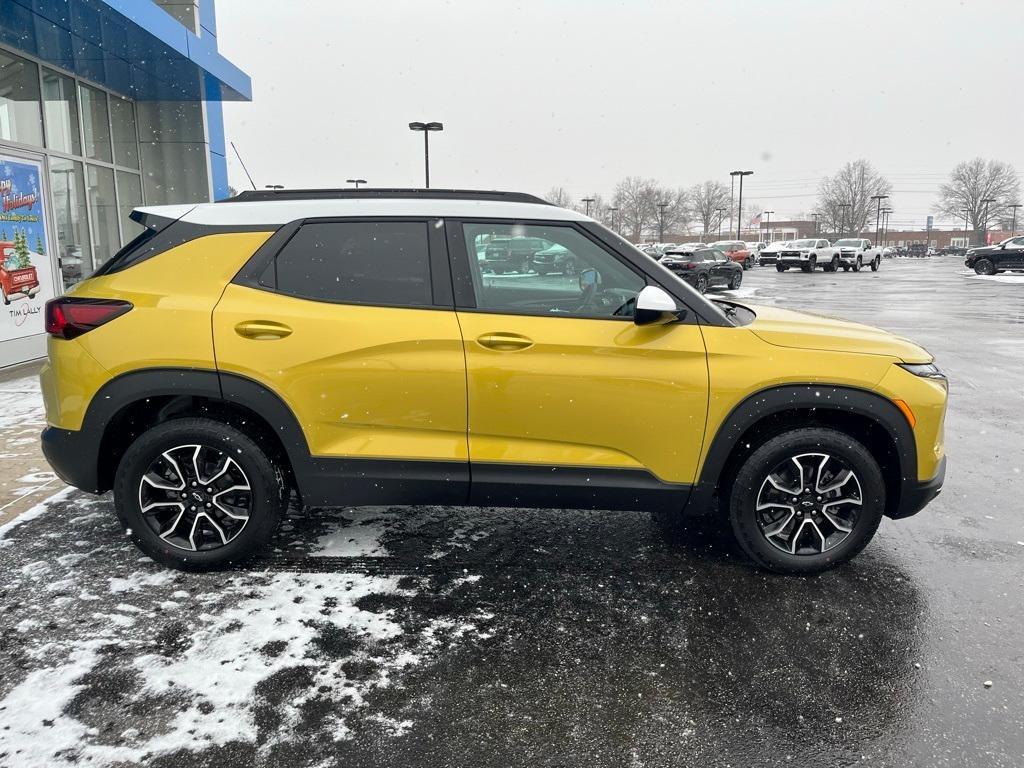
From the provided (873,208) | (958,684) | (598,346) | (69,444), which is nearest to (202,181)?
(69,444)

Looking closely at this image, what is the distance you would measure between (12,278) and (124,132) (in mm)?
4615

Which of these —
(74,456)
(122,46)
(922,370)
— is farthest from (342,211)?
(122,46)

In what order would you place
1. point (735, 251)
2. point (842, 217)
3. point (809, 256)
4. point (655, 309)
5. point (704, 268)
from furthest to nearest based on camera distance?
point (842, 217) → point (735, 251) → point (809, 256) → point (704, 268) → point (655, 309)

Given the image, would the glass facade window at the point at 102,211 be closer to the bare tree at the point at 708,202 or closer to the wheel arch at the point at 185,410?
the wheel arch at the point at 185,410

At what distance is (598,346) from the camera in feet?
11.0

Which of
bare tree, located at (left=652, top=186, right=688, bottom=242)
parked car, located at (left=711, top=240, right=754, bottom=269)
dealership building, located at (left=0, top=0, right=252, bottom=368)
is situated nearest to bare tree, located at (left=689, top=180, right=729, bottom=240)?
bare tree, located at (left=652, top=186, right=688, bottom=242)

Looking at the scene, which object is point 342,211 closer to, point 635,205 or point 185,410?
point 185,410

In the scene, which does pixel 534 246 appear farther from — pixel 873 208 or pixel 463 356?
pixel 873 208

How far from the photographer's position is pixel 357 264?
3.49 meters

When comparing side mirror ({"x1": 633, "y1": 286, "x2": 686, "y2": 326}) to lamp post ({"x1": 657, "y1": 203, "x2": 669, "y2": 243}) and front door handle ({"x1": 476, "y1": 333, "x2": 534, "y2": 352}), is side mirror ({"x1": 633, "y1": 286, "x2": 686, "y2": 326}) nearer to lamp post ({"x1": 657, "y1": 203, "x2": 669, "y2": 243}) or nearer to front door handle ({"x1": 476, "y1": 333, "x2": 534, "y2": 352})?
front door handle ({"x1": 476, "y1": 333, "x2": 534, "y2": 352})

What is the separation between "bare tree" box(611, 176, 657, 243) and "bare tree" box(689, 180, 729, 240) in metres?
11.5

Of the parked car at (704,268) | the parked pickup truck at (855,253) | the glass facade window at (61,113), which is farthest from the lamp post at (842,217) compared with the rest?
the glass facade window at (61,113)

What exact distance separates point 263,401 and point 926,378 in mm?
3167

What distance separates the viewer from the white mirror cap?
3.23 m
